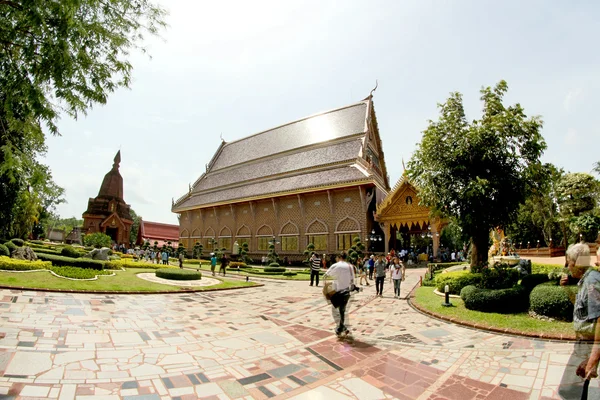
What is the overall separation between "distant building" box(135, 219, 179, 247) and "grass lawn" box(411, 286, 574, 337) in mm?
50218

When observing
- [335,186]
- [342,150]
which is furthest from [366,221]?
[342,150]

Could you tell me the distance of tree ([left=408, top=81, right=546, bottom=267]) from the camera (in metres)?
11.3

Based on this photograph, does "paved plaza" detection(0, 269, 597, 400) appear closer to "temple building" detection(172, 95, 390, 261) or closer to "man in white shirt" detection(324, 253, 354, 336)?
"man in white shirt" detection(324, 253, 354, 336)

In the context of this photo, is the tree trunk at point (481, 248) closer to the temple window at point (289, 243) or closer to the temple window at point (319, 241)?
the temple window at point (319, 241)

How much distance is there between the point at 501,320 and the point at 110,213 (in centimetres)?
5305

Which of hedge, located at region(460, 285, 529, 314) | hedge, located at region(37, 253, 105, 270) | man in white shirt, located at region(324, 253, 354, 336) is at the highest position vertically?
man in white shirt, located at region(324, 253, 354, 336)

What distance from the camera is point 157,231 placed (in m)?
54.7

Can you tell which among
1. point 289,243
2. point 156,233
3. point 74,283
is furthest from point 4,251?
point 156,233

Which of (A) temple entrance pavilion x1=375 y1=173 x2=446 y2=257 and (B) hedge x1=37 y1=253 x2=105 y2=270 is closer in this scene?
(B) hedge x1=37 y1=253 x2=105 y2=270

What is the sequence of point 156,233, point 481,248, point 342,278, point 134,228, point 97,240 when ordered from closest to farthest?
point 342,278 < point 481,248 < point 97,240 < point 156,233 < point 134,228

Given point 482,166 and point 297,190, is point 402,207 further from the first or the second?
point 482,166

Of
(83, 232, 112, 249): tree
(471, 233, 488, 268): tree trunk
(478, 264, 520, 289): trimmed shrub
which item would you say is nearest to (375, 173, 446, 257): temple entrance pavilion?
(471, 233, 488, 268): tree trunk

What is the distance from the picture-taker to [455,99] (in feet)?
42.3

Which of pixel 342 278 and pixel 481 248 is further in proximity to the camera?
pixel 481 248
